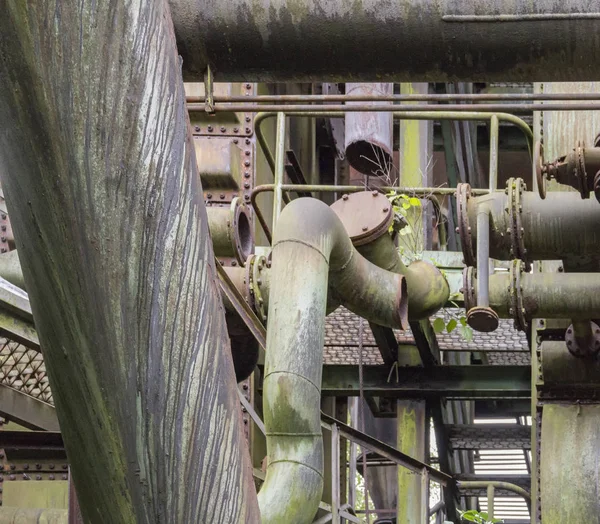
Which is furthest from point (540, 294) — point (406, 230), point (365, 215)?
point (406, 230)

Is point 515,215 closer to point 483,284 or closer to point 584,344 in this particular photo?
point 483,284

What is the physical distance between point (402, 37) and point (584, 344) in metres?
6.14

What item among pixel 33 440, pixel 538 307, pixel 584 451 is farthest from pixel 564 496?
pixel 33 440

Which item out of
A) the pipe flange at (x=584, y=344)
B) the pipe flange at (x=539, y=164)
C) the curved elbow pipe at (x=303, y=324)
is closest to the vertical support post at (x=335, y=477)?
the curved elbow pipe at (x=303, y=324)

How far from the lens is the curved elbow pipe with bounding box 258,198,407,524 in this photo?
4.77 m

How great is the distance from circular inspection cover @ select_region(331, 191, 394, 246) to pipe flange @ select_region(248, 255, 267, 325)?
22.6 inches

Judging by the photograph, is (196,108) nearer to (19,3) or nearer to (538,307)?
(19,3)

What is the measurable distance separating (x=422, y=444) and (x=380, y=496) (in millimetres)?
4402

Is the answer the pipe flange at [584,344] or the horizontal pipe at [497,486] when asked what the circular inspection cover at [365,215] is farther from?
the horizontal pipe at [497,486]

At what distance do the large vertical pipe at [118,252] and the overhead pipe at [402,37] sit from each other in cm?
77

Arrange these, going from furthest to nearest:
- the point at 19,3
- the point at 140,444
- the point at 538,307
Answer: the point at 538,307, the point at 140,444, the point at 19,3

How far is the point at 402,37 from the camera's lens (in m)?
2.53

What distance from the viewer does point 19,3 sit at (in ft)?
5.14

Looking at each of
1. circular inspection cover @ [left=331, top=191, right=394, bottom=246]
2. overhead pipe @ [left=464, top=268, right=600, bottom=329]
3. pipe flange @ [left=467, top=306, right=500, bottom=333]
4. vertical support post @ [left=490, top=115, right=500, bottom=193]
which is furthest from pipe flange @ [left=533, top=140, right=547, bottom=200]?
circular inspection cover @ [left=331, top=191, right=394, bottom=246]
